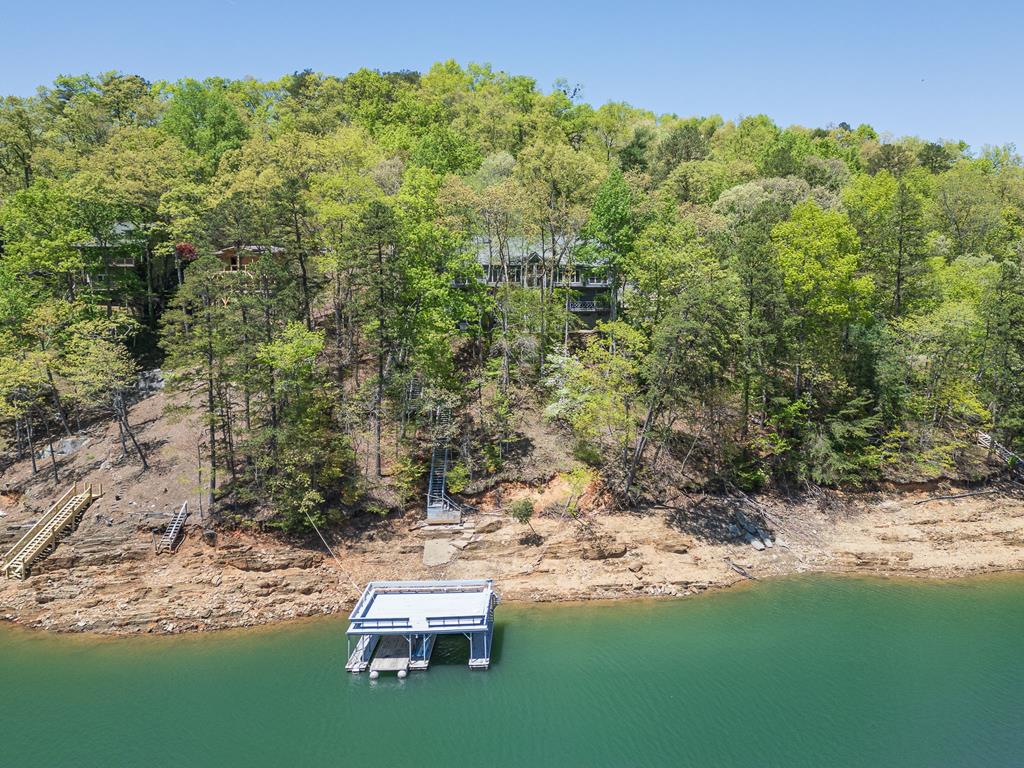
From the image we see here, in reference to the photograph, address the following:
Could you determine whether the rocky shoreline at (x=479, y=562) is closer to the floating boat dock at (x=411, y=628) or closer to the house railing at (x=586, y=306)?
the floating boat dock at (x=411, y=628)

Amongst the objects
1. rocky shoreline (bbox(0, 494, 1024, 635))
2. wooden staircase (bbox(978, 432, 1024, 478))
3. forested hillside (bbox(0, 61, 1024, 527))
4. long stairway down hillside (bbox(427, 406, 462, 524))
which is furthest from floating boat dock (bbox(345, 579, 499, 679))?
wooden staircase (bbox(978, 432, 1024, 478))

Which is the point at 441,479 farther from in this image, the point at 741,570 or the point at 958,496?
the point at 958,496

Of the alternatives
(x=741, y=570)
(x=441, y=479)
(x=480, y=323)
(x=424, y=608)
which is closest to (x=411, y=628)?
(x=424, y=608)

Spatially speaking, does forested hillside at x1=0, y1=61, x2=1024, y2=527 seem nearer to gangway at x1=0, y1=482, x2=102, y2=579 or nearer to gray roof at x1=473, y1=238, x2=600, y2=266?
gray roof at x1=473, y1=238, x2=600, y2=266

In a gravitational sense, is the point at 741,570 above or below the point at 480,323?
below

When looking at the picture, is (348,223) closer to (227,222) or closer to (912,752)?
(227,222)

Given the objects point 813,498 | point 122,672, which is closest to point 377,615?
point 122,672

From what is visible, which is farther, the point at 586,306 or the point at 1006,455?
the point at 586,306
